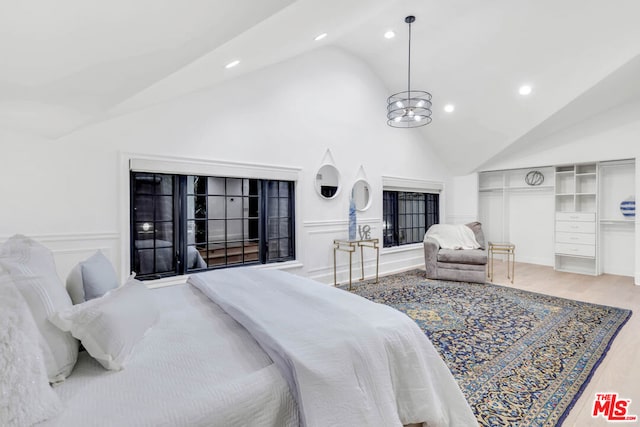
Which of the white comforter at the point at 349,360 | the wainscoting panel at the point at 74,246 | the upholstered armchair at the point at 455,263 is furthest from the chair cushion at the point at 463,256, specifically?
the wainscoting panel at the point at 74,246

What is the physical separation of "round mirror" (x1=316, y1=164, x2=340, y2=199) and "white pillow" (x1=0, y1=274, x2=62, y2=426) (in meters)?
3.58

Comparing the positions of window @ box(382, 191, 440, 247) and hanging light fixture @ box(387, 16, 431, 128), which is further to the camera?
window @ box(382, 191, 440, 247)

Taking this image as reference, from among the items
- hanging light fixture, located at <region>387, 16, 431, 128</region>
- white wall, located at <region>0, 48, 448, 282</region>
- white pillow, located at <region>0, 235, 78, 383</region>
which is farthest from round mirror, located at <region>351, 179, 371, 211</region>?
white pillow, located at <region>0, 235, 78, 383</region>

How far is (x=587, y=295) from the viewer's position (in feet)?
13.1

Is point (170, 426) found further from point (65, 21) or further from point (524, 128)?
point (524, 128)

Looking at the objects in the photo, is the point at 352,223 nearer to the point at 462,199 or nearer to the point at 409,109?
the point at 409,109

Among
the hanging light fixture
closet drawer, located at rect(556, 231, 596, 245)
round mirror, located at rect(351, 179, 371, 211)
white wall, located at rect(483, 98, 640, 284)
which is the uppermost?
the hanging light fixture

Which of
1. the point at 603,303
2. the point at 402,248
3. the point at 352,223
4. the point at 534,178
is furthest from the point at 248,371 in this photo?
the point at 534,178

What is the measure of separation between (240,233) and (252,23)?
269 centimetres

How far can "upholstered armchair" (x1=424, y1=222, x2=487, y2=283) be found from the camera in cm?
452

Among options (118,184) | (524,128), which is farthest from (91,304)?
(524,128)

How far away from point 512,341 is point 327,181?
2910 mm

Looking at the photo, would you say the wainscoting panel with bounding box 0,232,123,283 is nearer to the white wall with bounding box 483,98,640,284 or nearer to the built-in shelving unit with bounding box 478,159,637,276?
the white wall with bounding box 483,98,640,284

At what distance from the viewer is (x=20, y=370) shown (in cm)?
84
